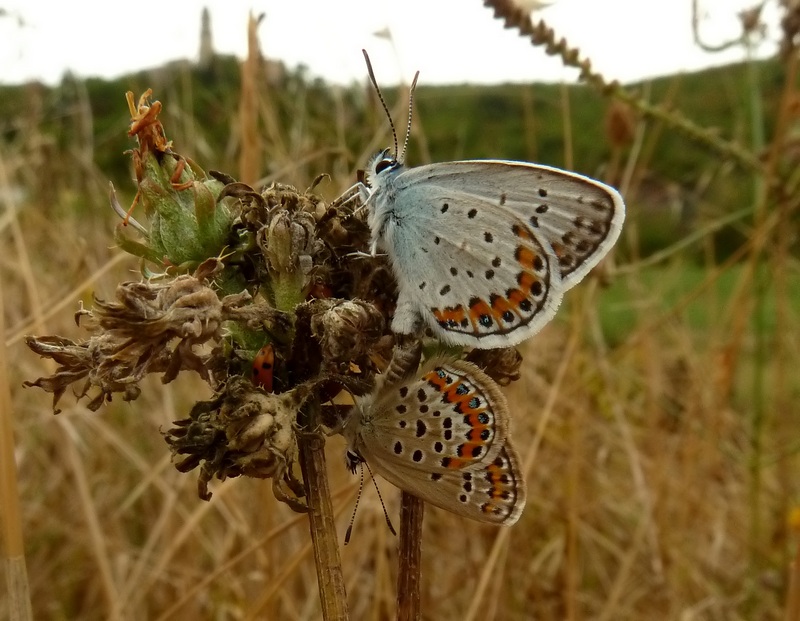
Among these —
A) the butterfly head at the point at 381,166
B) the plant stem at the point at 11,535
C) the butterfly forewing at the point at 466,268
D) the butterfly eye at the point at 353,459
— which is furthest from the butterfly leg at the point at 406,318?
the plant stem at the point at 11,535

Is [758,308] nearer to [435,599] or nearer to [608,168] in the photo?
[608,168]

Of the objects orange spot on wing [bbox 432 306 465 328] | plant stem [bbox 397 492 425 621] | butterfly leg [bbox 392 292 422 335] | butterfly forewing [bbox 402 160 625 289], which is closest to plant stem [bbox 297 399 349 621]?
plant stem [bbox 397 492 425 621]

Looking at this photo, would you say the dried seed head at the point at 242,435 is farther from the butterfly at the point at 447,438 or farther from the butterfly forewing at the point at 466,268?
the butterfly forewing at the point at 466,268

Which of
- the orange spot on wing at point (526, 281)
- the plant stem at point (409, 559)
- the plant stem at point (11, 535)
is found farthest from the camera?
the orange spot on wing at point (526, 281)

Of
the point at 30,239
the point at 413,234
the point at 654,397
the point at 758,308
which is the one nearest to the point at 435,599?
the point at 654,397

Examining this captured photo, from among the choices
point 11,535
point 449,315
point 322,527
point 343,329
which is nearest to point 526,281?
point 449,315

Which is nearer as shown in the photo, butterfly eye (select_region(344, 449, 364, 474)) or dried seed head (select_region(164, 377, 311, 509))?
dried seed head (select_region(164, 377, 311, 509))

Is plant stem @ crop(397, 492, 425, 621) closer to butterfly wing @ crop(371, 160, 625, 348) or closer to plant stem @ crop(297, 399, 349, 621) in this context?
plant stem @ crop(297, 399, 349, 621)

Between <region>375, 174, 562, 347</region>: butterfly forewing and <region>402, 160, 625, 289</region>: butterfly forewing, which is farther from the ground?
<region>402, 160, 625, 289</region>: butterfly forewing
